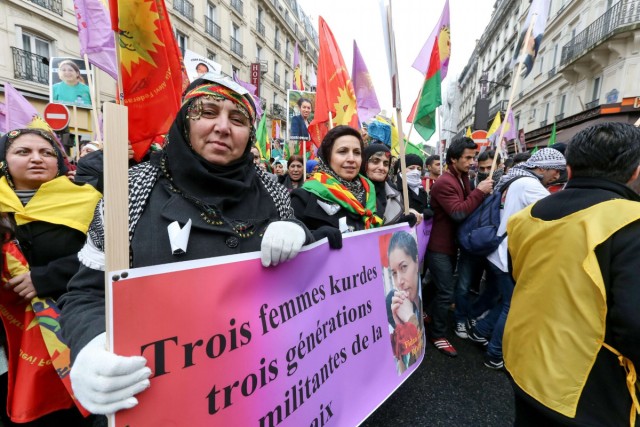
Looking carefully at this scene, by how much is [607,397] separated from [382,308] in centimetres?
96

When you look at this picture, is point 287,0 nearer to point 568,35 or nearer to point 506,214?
point 568,35

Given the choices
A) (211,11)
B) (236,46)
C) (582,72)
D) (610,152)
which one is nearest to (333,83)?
(610,152)

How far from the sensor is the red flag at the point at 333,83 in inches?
144

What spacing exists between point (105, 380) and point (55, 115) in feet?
20.4

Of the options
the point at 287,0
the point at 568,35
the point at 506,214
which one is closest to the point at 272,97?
the point at 287,0

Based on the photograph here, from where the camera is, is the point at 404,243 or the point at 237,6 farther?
the point at 237,6

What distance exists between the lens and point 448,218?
126 inches

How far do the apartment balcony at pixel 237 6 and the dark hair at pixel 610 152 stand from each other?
2554 centimetres

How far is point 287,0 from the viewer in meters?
30.4

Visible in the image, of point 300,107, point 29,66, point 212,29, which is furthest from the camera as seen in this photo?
point 212,29

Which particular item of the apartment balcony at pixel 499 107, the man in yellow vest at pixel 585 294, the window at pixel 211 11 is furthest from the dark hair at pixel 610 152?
the apartment balcony at pixel 499 107

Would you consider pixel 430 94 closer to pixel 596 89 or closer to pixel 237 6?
pixel 596 89

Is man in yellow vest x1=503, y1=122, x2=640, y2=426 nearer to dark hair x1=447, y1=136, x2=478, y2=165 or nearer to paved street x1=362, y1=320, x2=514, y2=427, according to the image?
paved street x1=362, y1=320, x2=514, y2=427

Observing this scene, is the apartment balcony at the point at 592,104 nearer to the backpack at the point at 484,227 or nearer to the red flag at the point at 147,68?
the backpack at the point at 484,227
